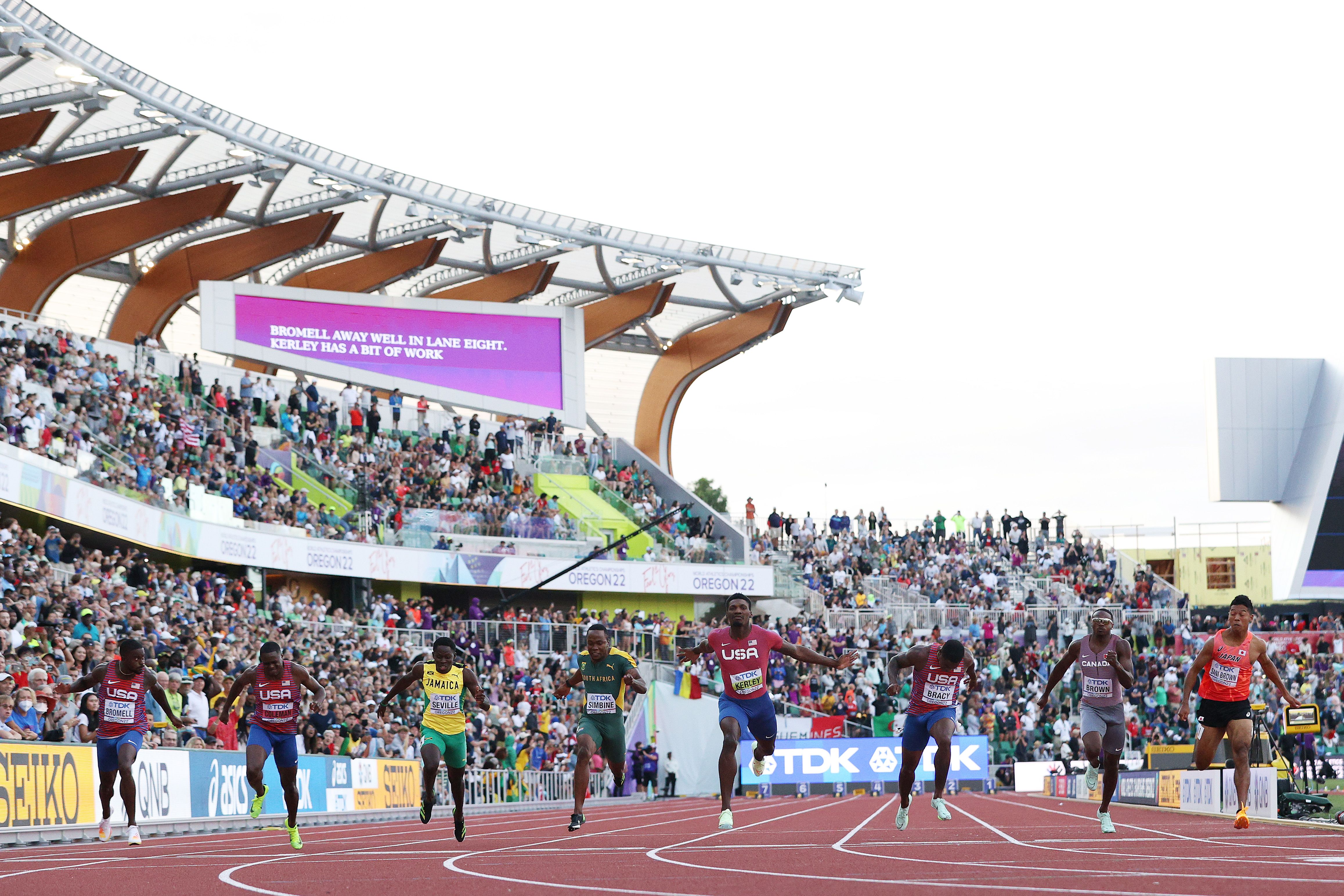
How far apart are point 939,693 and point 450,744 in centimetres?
463

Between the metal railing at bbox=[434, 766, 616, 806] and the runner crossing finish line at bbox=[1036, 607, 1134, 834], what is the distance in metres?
15.1

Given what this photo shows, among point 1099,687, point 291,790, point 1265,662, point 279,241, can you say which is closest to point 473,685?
point 291,790

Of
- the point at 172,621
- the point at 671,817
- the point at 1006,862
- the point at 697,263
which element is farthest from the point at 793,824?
the point at 697,263

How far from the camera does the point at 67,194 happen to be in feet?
132

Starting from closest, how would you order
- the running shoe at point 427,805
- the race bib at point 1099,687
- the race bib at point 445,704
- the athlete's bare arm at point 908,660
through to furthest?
the athlete's bare arm at point 908,660 < the race bib at point 1099,687 < the race bib at point 445,704 < the running shoe at point 427,805

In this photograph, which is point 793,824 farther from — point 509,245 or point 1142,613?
point 509,245

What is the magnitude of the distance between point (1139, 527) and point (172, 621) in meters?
44.6

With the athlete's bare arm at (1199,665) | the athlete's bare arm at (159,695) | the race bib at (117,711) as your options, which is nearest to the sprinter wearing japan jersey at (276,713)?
the athlete's bare arm at (159,695)

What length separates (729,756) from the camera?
14508 millimetres

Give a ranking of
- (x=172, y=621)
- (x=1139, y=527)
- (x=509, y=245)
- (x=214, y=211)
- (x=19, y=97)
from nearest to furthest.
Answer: (x=172, y=621) < (x=19, y=97) < (x=214, y=211) < (x=509, y=245) < (x=1139, y=527)

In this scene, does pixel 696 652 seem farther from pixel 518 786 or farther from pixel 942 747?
pixel 518 786

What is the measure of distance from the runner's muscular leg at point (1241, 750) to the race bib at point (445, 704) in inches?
282

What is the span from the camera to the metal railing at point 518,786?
29750 mm

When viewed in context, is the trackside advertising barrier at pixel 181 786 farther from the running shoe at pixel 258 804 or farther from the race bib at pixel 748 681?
the race bib at pixel 748 681
